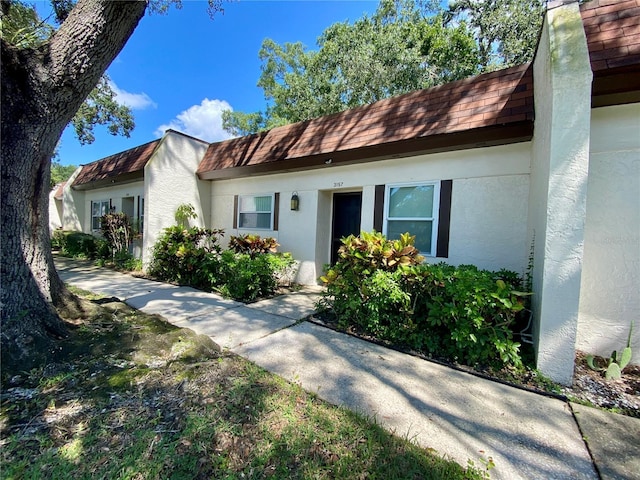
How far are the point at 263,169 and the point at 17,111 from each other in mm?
4475

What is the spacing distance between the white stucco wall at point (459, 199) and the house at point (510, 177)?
0.02 m

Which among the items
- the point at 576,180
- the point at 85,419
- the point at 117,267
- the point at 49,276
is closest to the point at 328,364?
the point at 85,419

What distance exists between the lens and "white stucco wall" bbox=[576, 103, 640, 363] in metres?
3.07

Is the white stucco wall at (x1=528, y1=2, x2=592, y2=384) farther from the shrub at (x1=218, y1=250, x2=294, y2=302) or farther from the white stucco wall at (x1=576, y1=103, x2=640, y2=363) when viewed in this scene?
the shrub at (x1=218, y1=250, x2=294, y2=302)

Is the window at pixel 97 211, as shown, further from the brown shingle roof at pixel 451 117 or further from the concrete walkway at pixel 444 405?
the concrete walkway at pixel 444 405

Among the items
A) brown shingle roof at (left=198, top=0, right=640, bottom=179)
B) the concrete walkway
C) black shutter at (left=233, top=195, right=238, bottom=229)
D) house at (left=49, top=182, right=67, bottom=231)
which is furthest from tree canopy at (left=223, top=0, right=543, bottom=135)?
house at (left=49, top=182, right=67, bottom=231)

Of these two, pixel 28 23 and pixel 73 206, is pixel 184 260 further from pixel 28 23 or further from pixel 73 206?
pixel 73 206

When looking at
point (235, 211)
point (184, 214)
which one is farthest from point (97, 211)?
point (235, 211)

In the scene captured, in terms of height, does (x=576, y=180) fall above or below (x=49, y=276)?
above

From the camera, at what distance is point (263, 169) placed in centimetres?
679

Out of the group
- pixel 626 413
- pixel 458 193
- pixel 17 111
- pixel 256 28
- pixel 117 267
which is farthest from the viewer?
pixel 256 28

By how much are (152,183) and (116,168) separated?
8.99 feet

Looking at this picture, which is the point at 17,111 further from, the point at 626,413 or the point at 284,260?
the point at 626,413

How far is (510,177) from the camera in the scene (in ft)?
14.0
